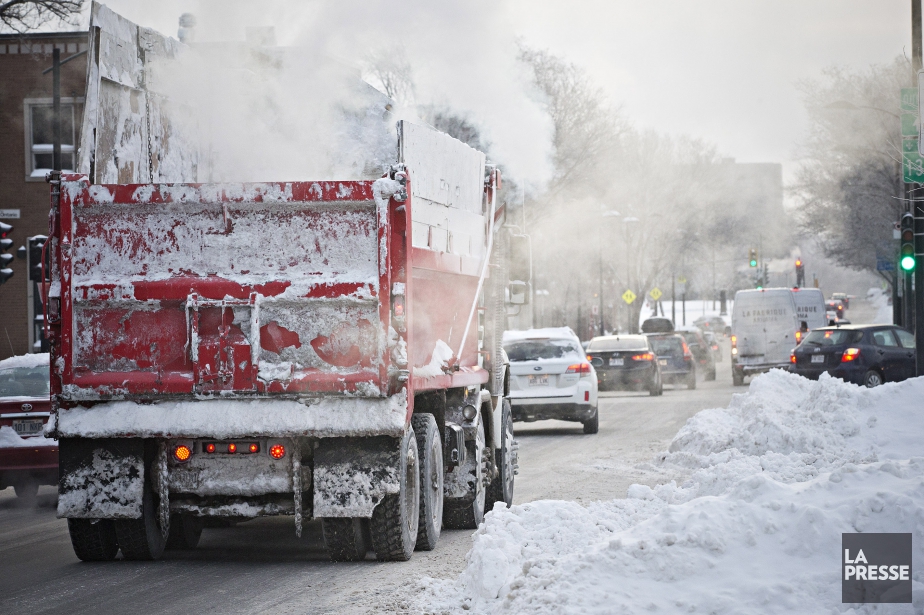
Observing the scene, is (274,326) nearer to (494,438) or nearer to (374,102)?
(374,102)

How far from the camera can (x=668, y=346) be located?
32688 mm

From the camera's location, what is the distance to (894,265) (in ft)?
128

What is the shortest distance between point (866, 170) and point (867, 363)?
24.0m

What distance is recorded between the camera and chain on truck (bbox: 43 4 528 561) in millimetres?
7449

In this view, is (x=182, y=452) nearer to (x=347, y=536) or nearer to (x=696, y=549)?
(x=347, y=536)

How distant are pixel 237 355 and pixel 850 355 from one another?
64.4ft

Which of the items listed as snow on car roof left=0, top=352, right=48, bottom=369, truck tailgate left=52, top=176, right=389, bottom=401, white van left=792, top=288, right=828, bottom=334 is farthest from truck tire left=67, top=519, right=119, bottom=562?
white van left=792, top=288, right=828, bottom=334

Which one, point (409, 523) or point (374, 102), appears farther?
point (374, 102)

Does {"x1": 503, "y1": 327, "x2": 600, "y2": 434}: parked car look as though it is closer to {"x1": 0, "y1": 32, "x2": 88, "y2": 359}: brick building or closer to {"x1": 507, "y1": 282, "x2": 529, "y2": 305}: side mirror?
{"x1": 507, "y1": 282, "x2": 529, "y2": 305}: side mirror

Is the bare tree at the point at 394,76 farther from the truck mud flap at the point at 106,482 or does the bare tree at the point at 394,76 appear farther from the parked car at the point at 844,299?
the parked car at the point at 844,299

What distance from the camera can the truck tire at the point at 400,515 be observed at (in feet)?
25.3

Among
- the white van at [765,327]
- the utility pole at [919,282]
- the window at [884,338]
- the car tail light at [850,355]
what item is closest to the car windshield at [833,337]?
the car tail light at [850,355]

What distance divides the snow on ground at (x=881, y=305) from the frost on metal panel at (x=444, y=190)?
58.4 m

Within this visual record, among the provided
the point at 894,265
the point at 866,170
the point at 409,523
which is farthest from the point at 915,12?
the point at 866,170
